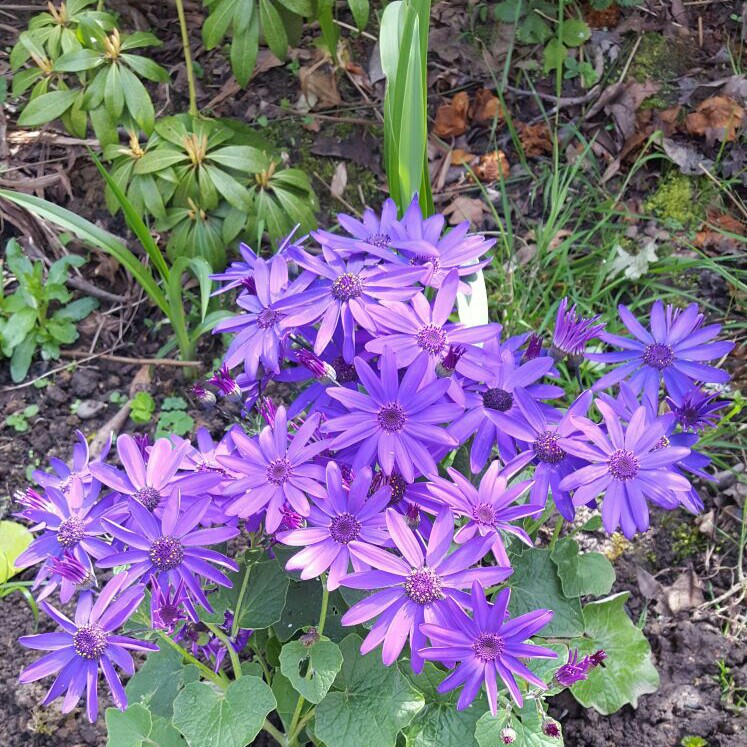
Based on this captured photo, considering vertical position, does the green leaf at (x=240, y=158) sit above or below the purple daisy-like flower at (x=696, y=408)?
below

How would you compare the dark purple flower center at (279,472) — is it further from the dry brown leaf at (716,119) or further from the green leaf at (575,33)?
the green leaf at (575,33)

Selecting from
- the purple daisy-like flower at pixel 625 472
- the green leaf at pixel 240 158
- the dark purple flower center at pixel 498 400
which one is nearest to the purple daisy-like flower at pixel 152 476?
the dark purple flower center at pixel 498 400

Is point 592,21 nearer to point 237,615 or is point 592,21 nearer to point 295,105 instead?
point 295,105

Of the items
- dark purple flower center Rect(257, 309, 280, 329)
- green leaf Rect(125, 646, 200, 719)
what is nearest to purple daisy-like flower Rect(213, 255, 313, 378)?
dark purple flower center Rect(257, 309, 280, 329)

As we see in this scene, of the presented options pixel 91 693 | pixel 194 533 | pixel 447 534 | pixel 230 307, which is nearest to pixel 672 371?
pixel 447 534

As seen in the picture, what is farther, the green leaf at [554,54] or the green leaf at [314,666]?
the green leaf at [554,54]

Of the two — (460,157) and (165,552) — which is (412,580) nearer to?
(165,552)
